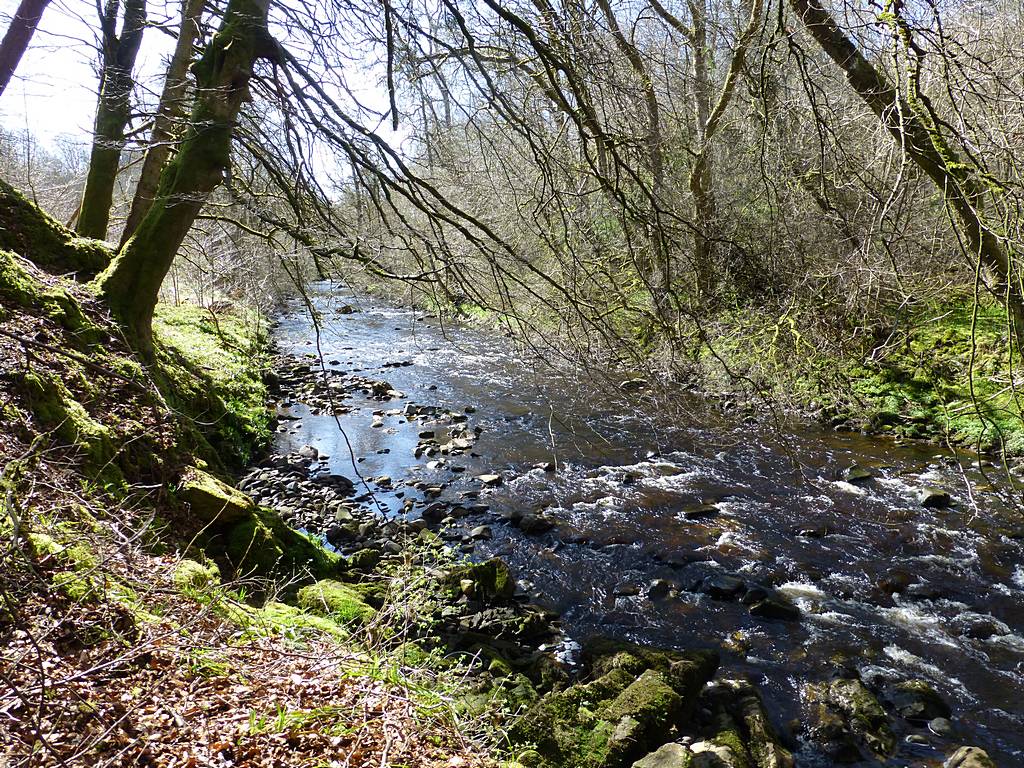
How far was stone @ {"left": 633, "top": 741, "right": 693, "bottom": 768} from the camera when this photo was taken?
11.7 feet

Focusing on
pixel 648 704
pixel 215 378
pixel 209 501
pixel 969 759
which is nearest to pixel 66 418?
pixel 209 501

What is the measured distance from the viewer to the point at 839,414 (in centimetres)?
995

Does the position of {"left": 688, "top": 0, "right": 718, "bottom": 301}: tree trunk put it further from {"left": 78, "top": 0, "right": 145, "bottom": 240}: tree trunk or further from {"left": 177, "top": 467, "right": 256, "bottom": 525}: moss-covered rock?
{"left": 78, "top": 0, "right": 145, "bottom": 240}: tree trunk

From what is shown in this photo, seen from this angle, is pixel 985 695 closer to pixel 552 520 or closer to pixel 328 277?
pixel 552 520

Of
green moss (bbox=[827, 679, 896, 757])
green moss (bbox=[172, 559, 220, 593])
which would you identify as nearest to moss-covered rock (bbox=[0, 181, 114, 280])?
green moss (bbox=[172, 559, 220, 593])

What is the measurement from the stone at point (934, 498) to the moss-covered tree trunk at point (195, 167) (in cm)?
803

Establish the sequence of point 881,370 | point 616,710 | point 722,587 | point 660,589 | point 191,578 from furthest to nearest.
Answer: point 881,370, point 660,589, point 722,587, point 616,710, point 191,578

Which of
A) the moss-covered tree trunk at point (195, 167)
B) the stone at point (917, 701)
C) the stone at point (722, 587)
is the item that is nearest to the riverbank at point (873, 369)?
the stone at point (722, 587)

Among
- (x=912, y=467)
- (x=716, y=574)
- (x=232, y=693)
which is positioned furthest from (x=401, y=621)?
(x=912, y=467)

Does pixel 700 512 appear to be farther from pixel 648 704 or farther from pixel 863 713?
pixel 648 704

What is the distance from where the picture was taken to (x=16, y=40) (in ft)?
25.5

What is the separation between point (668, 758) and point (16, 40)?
10.3 meters

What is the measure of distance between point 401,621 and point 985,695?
4366 millimetres

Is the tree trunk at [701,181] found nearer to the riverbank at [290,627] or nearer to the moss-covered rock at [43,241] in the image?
the riverbank at [290,627]
